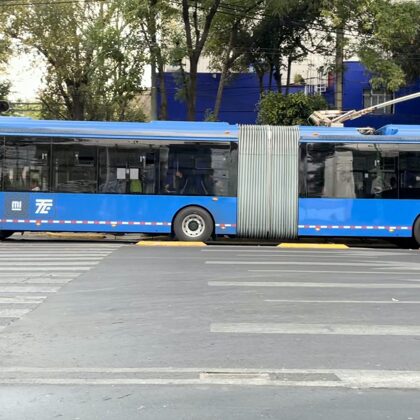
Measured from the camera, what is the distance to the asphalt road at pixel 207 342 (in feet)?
14.3

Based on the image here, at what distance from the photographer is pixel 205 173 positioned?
16.3m

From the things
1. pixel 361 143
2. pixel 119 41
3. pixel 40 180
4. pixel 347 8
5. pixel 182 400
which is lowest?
pixel 182 400

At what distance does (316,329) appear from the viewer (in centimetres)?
652

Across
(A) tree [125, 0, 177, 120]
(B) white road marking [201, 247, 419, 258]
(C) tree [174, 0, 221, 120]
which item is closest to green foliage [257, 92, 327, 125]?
(C) tree [174, 0, 221, 120]

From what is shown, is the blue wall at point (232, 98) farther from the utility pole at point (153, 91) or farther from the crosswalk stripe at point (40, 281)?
the crosswalk stripe at point (40, 281)

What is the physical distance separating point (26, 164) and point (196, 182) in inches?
188

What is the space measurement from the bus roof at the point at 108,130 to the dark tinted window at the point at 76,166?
0.29 metres

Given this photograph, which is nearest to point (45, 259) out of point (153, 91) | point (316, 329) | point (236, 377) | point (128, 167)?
point (128, 167)

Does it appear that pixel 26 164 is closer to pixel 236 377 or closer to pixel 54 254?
pixel 54 254

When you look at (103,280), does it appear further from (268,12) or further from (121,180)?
(268,12)

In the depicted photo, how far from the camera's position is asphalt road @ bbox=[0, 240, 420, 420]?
4371mm

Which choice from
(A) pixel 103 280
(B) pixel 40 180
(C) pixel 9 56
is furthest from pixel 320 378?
(C) pixel 9 56

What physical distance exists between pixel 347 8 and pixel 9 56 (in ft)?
52.2

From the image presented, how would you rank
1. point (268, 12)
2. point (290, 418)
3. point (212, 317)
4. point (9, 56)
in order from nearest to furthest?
point (290, 418) → point (212, 317) → point (268, 12) → point (9, 56)
